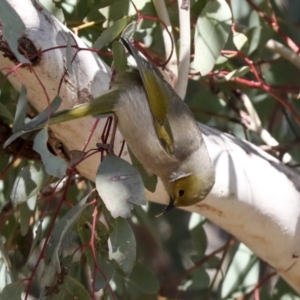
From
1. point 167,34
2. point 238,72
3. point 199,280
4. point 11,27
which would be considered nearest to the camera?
point 11,27

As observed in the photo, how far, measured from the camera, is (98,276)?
1025 millimetres

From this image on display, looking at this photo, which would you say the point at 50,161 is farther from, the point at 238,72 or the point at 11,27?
the point at 238,72

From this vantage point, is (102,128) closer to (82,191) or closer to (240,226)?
(240,226)

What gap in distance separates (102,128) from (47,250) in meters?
0.25

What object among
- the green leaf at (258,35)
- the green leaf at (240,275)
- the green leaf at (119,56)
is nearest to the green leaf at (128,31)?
the green leaf at (119,56)

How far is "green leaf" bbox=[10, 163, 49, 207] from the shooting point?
1.10m

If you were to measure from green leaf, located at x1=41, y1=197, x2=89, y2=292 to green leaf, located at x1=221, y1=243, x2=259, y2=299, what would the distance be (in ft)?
2.92

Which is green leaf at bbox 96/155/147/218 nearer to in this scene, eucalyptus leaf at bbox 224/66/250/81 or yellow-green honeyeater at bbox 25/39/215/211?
yellow-green honeyeater at bbox 25/39/215/211

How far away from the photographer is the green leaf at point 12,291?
38.4 inches

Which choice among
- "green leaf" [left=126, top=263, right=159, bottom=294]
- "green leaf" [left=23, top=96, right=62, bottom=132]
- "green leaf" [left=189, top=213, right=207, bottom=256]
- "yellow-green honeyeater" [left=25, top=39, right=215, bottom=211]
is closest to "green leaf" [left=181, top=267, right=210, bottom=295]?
"green leaf" [left=189, top=213, right=207, bottom=256]

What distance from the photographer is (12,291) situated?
981 mm

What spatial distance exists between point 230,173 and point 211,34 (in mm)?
290

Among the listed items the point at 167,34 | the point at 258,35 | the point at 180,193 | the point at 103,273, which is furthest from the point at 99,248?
the point at 258,35

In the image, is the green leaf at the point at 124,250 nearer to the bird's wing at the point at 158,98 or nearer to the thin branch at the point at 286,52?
the bird's wing at the point at 158,98
